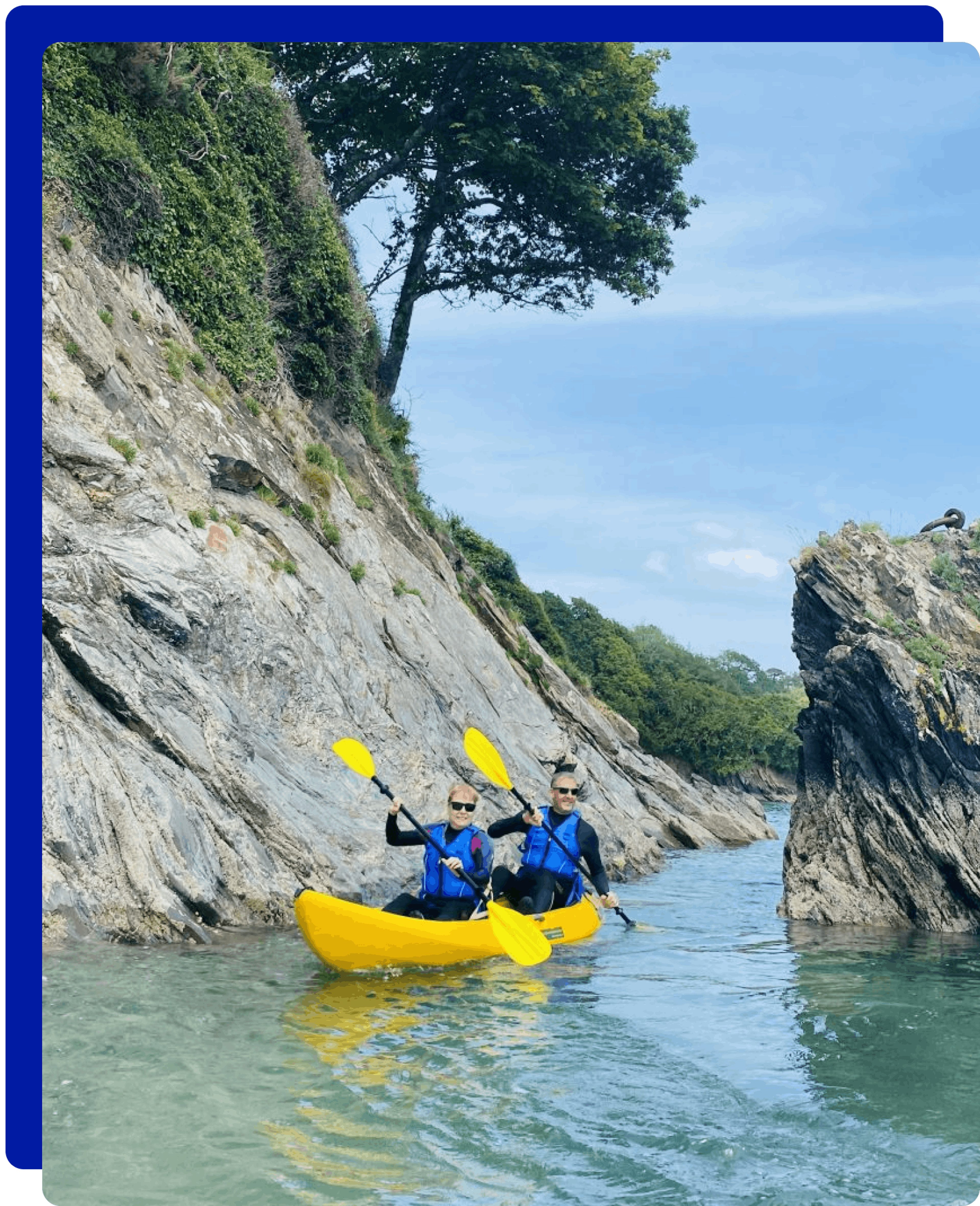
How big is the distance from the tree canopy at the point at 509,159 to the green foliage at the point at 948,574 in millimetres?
5402

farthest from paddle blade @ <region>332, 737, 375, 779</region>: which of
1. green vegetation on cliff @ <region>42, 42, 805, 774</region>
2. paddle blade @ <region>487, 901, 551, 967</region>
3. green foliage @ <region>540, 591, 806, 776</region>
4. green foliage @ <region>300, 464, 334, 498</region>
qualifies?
green foliage @ <region>540, 591, 806, 776</region>

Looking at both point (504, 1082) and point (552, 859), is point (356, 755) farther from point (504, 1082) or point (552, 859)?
point (504, 1082)

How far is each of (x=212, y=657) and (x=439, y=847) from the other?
3.73 m

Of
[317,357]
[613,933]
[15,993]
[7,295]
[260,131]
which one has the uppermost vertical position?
[260,131]

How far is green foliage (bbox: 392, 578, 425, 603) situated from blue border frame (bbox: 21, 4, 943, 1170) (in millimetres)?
14436

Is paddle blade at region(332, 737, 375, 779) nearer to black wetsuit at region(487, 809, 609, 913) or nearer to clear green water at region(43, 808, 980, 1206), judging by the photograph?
Result: clear green water at region(43, 808, 980, 1206)

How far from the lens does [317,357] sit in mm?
19234

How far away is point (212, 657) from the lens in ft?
39.6

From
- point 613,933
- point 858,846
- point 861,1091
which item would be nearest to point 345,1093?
point 861,1091

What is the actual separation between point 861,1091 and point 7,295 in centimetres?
558

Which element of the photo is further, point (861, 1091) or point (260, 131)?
point (260, 131)

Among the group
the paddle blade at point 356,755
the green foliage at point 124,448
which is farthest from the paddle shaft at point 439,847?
the green foliage at point 124,448

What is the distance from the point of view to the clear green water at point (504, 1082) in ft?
14.3

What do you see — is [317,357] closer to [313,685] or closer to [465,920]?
[313,685]
